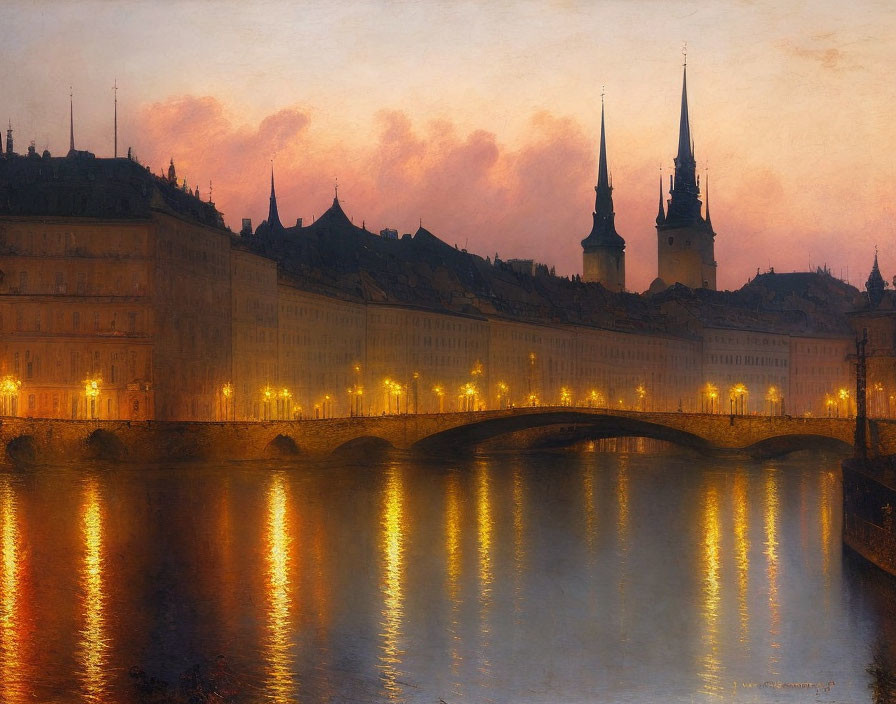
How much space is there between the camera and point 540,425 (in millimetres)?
66125

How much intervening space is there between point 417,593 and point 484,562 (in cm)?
473

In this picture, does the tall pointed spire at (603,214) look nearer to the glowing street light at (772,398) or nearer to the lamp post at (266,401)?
the glowing street light at (772,398)

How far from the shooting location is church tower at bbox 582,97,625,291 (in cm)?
14838

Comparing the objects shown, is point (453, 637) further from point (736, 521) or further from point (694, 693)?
point (736, 521)

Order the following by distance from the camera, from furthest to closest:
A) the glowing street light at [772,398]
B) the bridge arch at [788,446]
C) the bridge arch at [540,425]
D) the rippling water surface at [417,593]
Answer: the glowing street light at [772,398], the bridge arch at [540,425], the bridge arch at [788,446], the rippling water surface at [417,593]

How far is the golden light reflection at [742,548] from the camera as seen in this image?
99.8 feet

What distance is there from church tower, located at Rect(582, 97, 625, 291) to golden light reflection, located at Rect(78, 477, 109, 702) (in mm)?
107153

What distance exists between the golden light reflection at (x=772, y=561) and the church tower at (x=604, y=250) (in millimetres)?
88031

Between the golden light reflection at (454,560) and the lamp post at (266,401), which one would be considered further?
the lamp post at (266,401)

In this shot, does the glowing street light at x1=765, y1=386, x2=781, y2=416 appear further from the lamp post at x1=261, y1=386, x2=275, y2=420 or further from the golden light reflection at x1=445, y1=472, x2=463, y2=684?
the golden light reflection at x1=445, y1=472, x2=463, y2=684

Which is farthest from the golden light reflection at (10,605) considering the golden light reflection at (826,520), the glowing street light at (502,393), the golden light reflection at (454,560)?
the glowing street light at (502,393)

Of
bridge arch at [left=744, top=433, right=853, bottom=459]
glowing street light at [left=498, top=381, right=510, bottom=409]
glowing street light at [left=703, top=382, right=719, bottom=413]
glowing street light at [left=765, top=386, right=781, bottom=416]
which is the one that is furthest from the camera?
glowing street light at [left=765, top=386, right=781, bottom=416]
